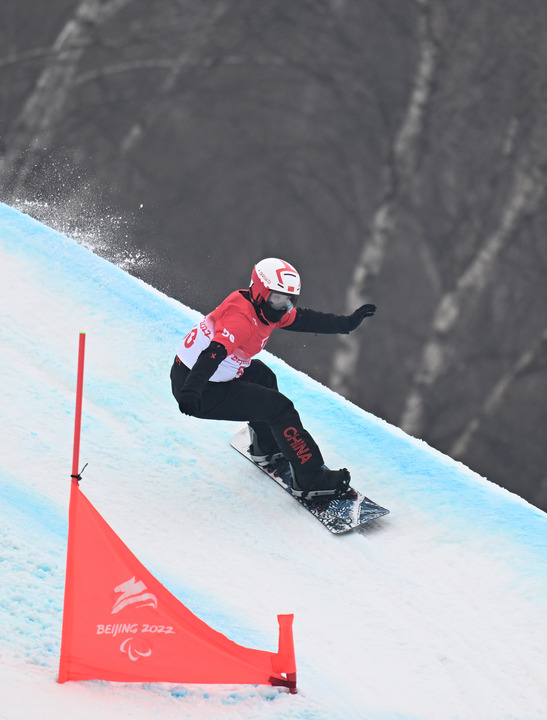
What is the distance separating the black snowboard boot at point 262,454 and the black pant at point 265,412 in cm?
28

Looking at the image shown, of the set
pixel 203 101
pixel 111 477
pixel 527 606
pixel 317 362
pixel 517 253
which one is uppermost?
pixel 527 606

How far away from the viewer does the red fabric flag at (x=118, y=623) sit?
2.28 metres

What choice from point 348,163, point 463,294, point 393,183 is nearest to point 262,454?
point 463,294

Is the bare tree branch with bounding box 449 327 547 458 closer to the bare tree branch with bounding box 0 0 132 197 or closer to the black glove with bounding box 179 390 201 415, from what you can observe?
the bare tree branch with bounding box 0 0 132 197

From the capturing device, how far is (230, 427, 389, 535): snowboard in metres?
3.46

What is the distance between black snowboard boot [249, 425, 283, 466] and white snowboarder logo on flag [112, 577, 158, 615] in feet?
4.91

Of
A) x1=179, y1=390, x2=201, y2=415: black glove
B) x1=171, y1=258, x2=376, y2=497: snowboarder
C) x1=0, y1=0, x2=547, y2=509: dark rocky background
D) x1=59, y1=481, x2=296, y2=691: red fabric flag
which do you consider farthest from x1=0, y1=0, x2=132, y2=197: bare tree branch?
x1=59, y1=481, x2=296, y2=691: red fabric flag

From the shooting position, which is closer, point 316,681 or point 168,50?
point 316,681

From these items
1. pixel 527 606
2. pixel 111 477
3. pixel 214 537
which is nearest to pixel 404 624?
pixel 527 606

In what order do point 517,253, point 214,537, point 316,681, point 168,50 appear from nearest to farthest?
point 316,681 < point 214,537 < point 517,253 < point 168,50

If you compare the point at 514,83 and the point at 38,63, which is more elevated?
the point at 514,83

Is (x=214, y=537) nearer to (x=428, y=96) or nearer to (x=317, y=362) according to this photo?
(x=317, y=362)

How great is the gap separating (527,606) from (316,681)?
0.93 meters

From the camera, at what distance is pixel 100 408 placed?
3988 millimetres
